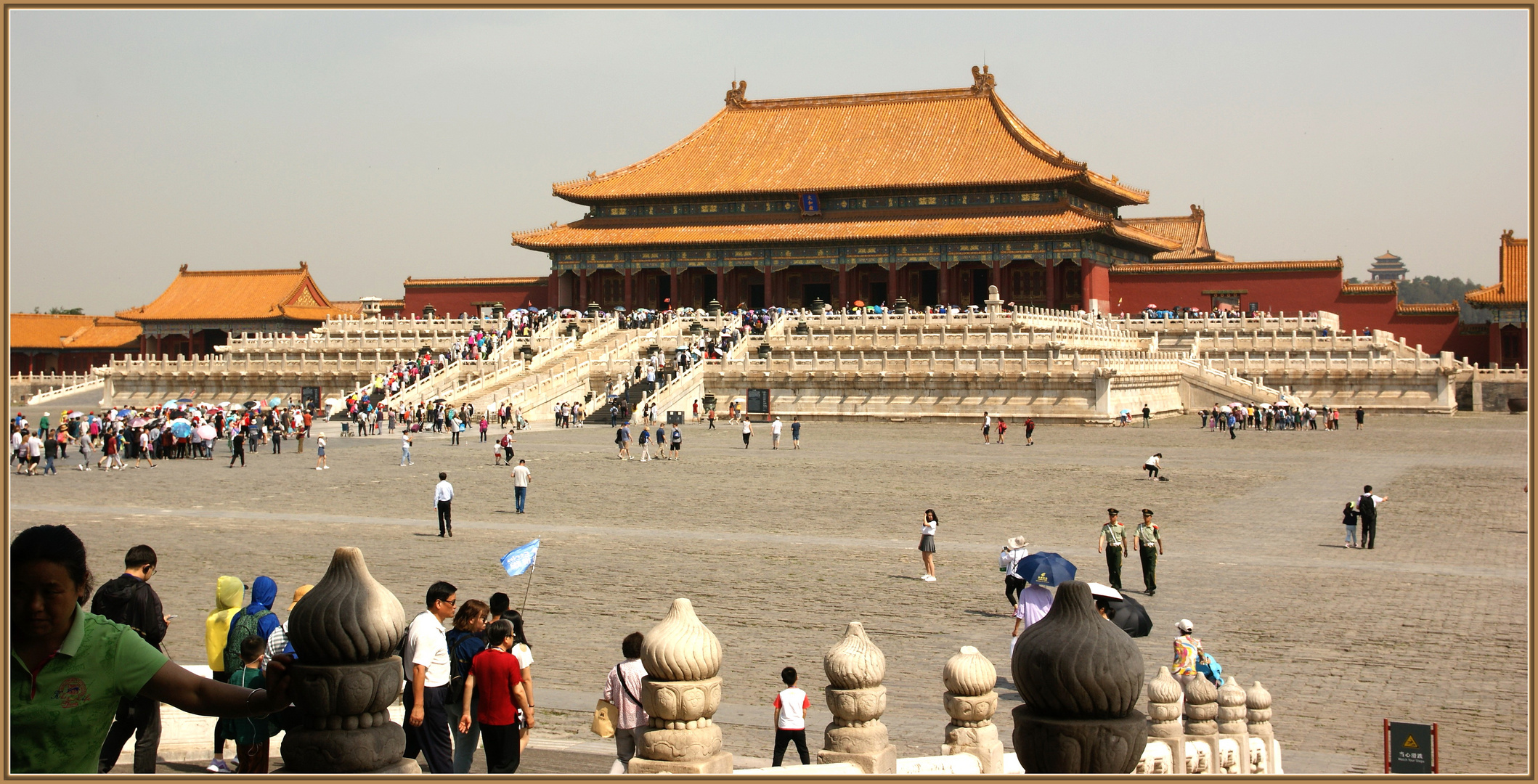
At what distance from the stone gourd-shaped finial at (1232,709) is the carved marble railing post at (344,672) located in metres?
5.84

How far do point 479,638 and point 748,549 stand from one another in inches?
404

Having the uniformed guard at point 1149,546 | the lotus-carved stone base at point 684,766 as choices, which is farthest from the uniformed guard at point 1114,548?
the lotus-carved stone base at point 684,766

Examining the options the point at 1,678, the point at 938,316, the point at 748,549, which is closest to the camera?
the point at 1,678

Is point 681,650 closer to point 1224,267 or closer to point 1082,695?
point 1082,695

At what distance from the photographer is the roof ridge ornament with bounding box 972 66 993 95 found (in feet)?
229

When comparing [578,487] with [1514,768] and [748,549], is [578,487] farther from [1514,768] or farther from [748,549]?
[1514,768]

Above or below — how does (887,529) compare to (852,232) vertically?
below

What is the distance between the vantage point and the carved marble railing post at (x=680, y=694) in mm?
7570

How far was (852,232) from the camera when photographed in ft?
212

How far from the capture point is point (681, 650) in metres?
7.55

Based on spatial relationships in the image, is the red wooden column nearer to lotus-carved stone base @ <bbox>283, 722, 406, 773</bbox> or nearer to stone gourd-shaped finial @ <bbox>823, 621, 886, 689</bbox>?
stone gourd-shaped finial @ <bbox>823, 621, 886, 689</bbox>

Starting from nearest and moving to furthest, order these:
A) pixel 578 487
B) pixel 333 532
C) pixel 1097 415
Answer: pixel 333 532 → pixel 578 487 → pixel 1097 415

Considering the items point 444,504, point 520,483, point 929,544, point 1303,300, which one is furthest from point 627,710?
point 1303,300

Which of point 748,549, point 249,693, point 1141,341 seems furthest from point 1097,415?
point 249,693
